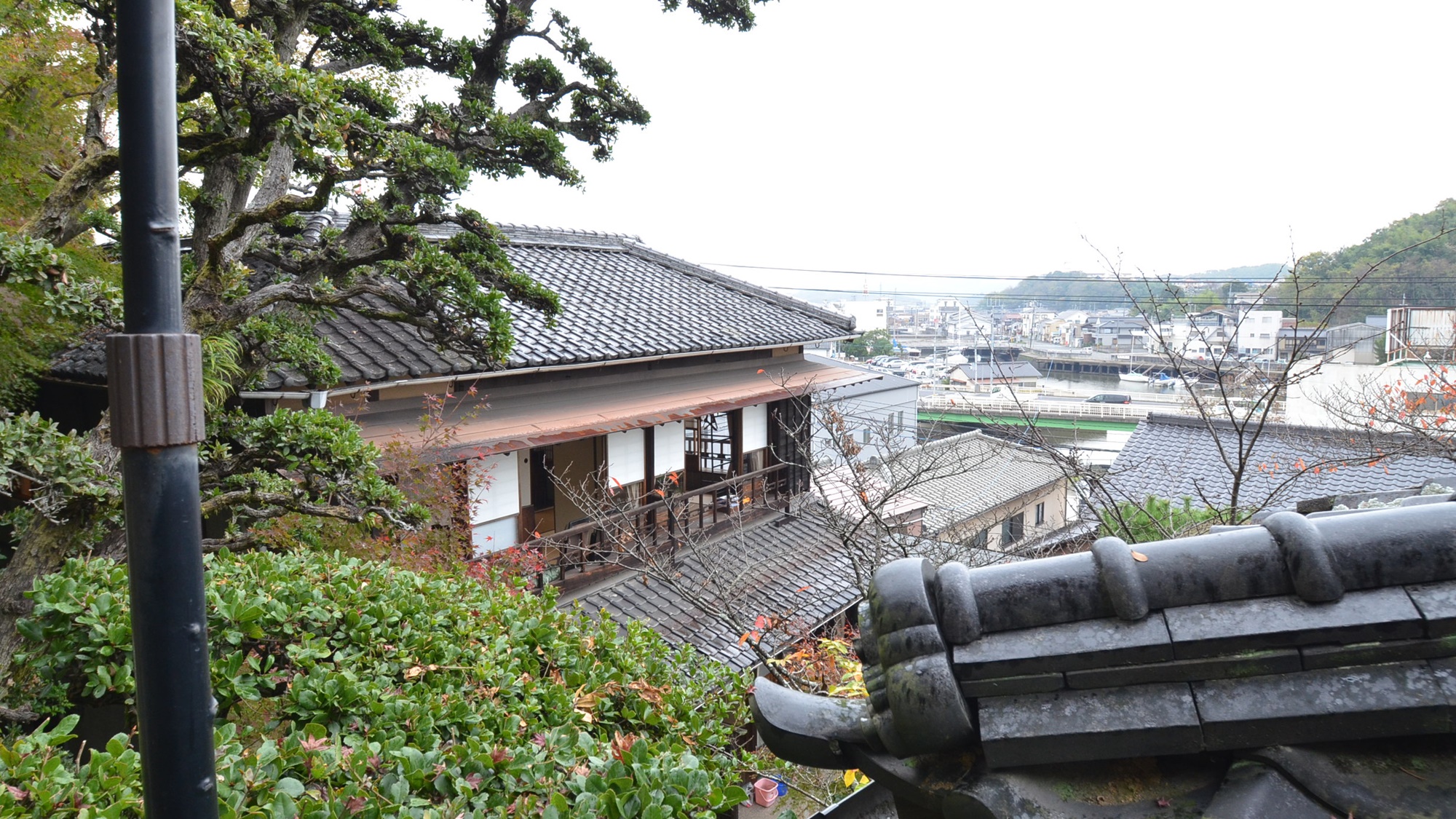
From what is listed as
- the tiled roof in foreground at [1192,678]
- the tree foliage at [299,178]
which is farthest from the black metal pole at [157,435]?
the tree foliage at [299,178]

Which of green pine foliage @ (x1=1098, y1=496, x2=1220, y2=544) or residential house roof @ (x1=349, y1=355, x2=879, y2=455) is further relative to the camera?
residential house roof @ (x1=349, y1=355, x2=879, y2=455)

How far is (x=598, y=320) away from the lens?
12.2m

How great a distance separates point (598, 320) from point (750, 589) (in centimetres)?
468

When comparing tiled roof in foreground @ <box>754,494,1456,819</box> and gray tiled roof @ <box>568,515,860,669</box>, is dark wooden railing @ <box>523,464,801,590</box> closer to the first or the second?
gray tiled roof @ <box>568,515,860,669</box>

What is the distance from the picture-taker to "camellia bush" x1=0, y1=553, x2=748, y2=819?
2.61 metres

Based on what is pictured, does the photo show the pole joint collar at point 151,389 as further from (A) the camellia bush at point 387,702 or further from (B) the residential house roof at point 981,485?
(B) the residential house roof at point 981,485

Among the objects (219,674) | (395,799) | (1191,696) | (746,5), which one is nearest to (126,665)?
(219,674)

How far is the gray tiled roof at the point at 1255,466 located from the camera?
53.4 ft

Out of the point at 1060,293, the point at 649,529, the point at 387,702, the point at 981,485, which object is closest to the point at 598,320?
the point at 649,529

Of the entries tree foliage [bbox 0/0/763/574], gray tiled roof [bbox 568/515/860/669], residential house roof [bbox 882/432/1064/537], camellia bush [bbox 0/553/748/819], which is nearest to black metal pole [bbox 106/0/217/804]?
camellia bush [bbox 0/553/748/819]

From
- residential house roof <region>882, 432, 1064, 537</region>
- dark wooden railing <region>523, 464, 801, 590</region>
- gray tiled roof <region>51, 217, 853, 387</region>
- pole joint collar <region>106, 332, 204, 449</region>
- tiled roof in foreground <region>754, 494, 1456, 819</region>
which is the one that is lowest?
residential house roof <region>882, 432, 1064, 537</region>

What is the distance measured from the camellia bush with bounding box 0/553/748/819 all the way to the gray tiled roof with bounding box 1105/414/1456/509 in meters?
13.6

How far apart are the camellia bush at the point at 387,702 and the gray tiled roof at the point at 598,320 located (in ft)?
13.7

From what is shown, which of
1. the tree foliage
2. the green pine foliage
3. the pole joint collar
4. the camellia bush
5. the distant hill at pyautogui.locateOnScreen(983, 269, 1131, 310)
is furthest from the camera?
the distant hill at pyautogui.locateOnScreen(983, 269, 1131, 310)
